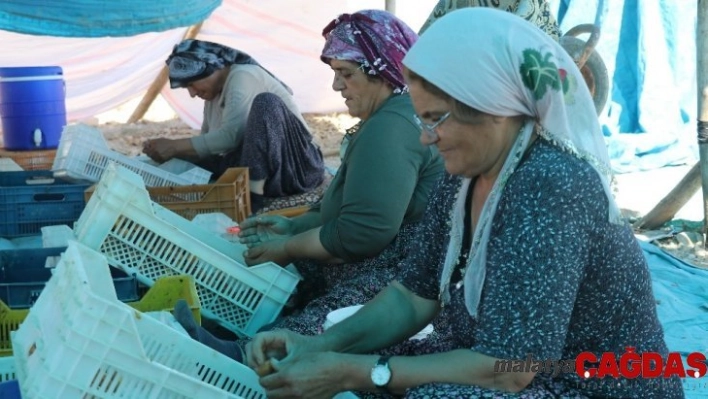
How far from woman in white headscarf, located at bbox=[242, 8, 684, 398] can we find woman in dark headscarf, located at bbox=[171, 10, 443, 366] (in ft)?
2.40

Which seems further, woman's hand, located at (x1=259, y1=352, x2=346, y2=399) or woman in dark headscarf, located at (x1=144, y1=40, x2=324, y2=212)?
woman in dark headscarf, located at (x1=144, y1=40, x2=324, y2=212)

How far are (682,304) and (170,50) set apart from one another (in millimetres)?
5257

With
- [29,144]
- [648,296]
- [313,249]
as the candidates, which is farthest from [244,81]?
[648,296]

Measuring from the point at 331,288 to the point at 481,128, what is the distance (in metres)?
1.30

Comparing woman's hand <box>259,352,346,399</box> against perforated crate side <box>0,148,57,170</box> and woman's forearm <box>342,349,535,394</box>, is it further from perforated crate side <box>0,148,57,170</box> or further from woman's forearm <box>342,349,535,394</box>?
perforated crate side <box>0,148,57,170</box>

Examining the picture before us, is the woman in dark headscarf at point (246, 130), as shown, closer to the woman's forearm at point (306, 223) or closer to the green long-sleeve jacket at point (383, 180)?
the woman's forearm at point (306, 223)

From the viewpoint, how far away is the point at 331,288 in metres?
2.80

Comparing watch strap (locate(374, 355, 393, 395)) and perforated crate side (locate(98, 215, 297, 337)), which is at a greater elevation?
watch strap (locate(374, 355, 393, 395))

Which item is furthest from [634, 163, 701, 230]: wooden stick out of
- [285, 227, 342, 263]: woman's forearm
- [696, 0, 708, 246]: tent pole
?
[285, 227, 342, 263]: woman's forearm

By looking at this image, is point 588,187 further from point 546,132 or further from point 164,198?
point 164,198

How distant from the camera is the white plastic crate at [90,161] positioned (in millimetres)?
4078

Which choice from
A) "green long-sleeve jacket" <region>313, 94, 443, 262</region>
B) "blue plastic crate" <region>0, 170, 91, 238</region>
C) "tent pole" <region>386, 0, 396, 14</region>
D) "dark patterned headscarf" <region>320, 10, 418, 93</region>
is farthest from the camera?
"tent pole" <region>386, 0, 396, 14</region>

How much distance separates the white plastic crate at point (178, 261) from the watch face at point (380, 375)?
3.30 ft

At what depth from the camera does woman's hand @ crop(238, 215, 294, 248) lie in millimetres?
2910
